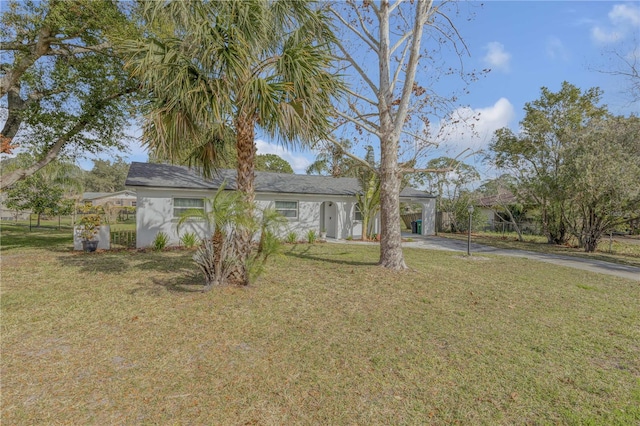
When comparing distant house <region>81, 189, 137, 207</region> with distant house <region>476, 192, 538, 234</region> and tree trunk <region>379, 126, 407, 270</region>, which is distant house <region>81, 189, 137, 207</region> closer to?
distant house <region>476, 192, 538, 234</region>

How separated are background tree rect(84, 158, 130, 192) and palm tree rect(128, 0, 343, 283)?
7196 centimetres

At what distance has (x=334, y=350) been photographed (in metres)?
3.97

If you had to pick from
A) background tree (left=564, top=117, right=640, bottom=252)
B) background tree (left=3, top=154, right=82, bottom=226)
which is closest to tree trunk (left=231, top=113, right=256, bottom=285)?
background tree (left=564, top=117, right=640, bottom=252)

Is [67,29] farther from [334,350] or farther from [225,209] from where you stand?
[334,350]

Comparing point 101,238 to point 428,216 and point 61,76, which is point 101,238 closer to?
point 61,76

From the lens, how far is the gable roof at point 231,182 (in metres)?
13.3

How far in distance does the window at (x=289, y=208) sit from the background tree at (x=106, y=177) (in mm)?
64827

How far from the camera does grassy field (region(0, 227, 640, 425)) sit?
282 centimetres

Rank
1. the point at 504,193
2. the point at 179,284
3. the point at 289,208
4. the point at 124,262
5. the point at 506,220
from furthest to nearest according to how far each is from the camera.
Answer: the point at 506,220, the point at 504,193, the point at 289,208, the point at 124,262, the point at 179,284

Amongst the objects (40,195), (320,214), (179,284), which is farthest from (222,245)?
(40,195)

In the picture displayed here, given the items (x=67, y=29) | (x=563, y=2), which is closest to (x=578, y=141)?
(x=563, y=2)

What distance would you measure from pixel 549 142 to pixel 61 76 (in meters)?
22.7

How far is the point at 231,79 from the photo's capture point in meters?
5.93

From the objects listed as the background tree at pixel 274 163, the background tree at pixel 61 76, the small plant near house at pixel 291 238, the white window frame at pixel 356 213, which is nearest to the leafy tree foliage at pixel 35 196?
the background tree at pixel 61 76
